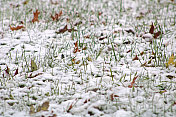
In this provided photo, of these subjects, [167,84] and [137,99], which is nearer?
[137,99]

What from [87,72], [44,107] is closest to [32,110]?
[44,107]

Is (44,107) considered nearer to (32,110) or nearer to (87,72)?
(32,110)

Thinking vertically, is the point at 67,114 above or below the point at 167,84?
below

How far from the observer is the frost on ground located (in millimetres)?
1734

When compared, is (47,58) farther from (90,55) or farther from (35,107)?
(35,107)

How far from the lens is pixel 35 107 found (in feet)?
5.76

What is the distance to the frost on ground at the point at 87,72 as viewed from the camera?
1.73 meters

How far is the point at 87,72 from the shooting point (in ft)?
7.68

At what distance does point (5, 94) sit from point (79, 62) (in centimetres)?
99

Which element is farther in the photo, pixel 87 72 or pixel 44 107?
pixel 87 72

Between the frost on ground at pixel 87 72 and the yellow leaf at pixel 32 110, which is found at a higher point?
the frost on ground at pixel 87 72

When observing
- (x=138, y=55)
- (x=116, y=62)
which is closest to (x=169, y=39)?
(x=138, y=55)

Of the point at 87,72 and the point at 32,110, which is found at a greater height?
the point at 87,72

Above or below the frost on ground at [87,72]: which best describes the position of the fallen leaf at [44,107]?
below
